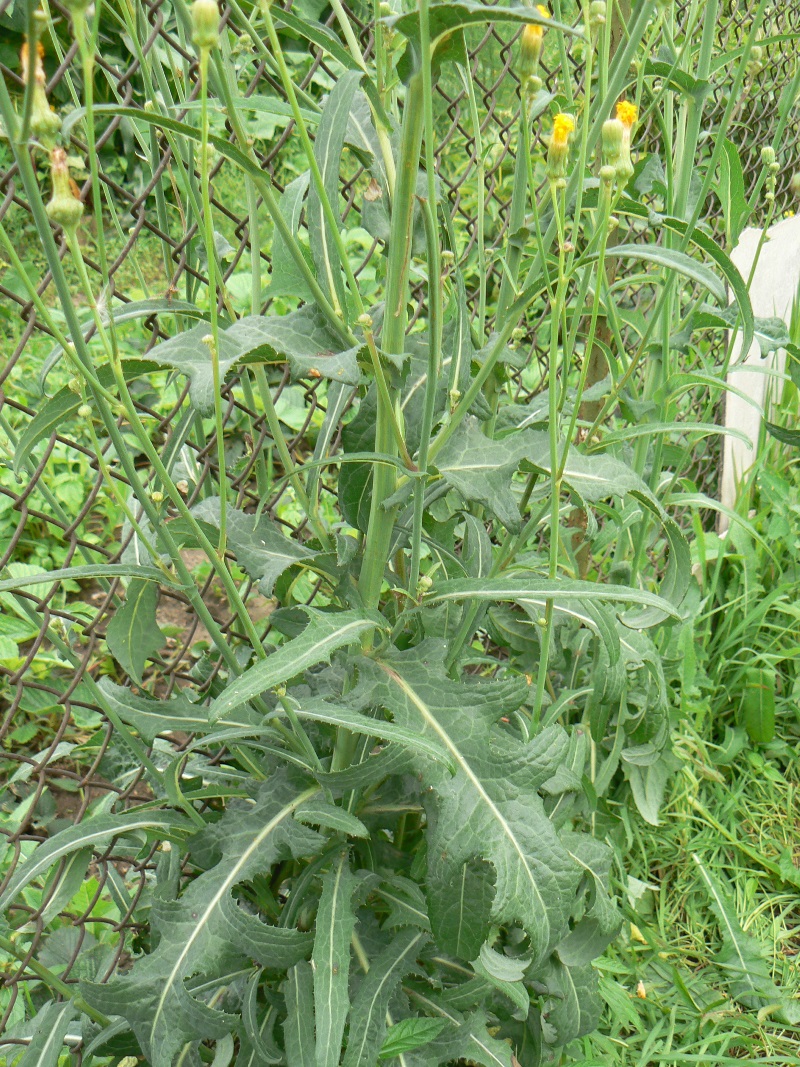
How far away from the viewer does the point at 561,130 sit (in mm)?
866

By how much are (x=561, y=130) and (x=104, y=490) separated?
1.71 m

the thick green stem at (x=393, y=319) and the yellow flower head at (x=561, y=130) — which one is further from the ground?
the yellow flower head at (x=561, y=130)

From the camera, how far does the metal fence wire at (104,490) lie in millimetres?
1165

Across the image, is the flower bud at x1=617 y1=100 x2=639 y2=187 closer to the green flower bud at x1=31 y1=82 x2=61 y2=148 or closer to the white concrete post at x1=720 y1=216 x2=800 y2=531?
the green flower bud at x1=31 y1=82 x2=61 y2=148

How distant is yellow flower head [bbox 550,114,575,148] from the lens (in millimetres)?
863

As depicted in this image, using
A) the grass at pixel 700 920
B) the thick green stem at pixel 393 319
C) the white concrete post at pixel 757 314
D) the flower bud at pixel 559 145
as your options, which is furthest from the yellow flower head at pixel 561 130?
the white concrete post at pixel 757 314

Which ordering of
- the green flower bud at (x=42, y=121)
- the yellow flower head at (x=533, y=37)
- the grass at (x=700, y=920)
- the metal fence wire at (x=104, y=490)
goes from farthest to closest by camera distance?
the grass at (x=700, y=920) → the metal fence wire at (x=104, y=490) → the yellow flower head at (x=533, y=37) → the green flower bud at (x=42, y=121)

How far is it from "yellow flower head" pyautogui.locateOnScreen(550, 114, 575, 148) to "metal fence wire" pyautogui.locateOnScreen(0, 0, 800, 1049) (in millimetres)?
257

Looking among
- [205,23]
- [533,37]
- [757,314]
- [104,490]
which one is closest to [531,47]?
[533,37]

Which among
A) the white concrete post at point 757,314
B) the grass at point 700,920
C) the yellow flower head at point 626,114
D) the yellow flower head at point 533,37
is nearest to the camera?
the yellow flower head at point 533,37

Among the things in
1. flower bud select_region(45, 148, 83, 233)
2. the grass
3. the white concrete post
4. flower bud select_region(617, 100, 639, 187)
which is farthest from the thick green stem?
the white concrete post

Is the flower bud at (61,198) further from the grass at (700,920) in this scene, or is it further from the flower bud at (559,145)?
the grass at (700,920)

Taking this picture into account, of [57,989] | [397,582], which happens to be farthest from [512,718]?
[57,989]

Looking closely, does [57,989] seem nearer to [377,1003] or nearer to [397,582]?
[377,1003]
